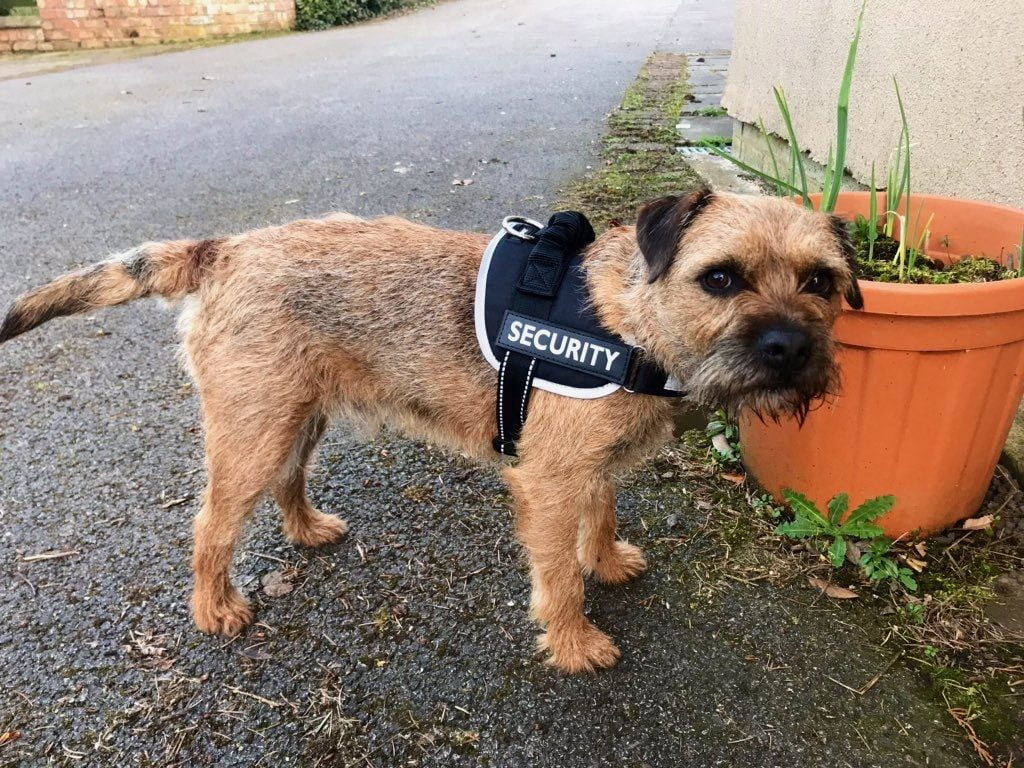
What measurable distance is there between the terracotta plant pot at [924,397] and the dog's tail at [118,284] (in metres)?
2.24

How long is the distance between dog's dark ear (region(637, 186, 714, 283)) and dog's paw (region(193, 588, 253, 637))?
195cm

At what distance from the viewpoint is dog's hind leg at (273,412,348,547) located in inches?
120

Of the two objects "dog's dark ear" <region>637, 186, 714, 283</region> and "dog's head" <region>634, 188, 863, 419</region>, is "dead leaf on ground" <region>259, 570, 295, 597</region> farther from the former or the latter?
"dog's dark ear" <region>637, 186, 714, 283</region>

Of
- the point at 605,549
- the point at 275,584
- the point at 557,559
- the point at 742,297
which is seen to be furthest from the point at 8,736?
the point at 742,297

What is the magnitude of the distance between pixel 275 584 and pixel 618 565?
4.63 ft

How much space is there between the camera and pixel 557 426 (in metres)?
2.40

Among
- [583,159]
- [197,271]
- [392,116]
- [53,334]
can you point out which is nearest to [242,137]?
[392,116]

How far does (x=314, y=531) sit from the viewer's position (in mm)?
3143

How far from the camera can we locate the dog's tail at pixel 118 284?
2584 mm

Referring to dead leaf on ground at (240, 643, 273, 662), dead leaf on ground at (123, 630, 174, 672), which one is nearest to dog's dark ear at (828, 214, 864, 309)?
dead leaf on ground at (240, 643, 273, 662)

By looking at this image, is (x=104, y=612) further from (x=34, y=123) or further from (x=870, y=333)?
(x=34, y=123)

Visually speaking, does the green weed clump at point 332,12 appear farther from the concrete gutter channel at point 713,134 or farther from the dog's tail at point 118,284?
the dog's tail at point 118,284

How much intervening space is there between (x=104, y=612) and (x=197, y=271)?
136 centimetres

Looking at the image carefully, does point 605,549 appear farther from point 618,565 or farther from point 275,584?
point 275,584
